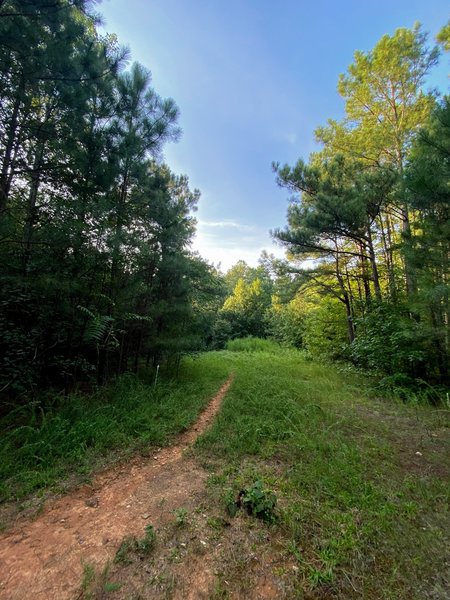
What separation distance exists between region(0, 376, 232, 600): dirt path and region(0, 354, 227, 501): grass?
1.15ft

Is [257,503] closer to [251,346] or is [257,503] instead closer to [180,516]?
[180,516]

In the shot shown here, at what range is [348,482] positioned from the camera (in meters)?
2.41

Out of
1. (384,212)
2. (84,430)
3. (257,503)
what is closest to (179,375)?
(84,430)

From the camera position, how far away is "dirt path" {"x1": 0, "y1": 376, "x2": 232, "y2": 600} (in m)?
1.56

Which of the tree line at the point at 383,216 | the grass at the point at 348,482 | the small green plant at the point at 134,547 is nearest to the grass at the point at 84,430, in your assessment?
the grass at the point at 348,482

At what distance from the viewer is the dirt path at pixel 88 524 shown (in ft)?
Answer: 5.12

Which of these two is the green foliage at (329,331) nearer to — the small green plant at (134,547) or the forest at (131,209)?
the forest at (131,209)

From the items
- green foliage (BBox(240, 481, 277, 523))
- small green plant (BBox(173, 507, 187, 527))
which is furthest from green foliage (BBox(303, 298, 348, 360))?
small green plant (BBox(173, 507, 187, 527))

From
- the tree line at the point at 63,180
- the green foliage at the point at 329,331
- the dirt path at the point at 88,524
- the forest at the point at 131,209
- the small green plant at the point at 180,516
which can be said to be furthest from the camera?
the green foliage at the point at 329,331

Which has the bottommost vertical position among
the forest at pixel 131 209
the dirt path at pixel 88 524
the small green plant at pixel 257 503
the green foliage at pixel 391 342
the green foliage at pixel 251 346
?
the dirt path at pixel 88 524

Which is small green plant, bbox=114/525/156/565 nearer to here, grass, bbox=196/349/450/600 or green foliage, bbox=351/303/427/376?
grass, bbox=196/349/450/600

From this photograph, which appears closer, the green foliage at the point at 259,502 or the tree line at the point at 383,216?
the green foliage at the point at 259,502

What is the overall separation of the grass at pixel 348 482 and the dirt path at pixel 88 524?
1.40 ft

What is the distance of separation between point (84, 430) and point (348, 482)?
3.09m
